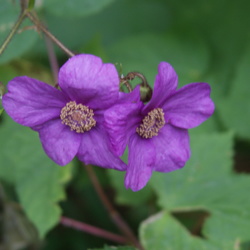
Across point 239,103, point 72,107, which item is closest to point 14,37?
point 72,107

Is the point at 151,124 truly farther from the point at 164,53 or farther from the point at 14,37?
the point at 164,53

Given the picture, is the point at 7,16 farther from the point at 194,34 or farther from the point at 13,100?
the point at 194,34

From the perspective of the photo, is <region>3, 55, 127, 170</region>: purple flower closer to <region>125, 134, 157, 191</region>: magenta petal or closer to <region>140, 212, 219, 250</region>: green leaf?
<region>125, 134, 157, 191</region>: magenta petal

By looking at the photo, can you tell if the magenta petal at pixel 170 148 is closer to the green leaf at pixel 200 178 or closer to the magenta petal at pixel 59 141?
the magenta petal at pixel 59 141

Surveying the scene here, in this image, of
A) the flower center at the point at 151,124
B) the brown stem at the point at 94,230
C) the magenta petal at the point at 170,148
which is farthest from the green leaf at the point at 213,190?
the flower center at the point at 151,124

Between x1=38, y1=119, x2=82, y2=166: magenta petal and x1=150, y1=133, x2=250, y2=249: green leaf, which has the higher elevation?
x1=38, y1=119, x2=82, y2=166: magenta petal

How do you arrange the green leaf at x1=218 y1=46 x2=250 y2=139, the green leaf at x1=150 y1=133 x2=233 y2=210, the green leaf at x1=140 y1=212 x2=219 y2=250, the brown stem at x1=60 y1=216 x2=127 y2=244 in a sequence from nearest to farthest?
1. the green leaf at x1=140 y1=212 x2=219 y2=250
2. the green leaf at x1=150 y1=133 x2=233 y2=210
3. the brown stem at x1=60 y1=216 x2=127 y2=244
4. the green leaf at x1=218 y1=46 x2=250 y2=139

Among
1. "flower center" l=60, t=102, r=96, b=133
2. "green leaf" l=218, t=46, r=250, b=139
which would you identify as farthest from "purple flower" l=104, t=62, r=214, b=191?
"green leaf" l=218, t=46, r=250, b=139
